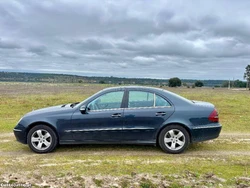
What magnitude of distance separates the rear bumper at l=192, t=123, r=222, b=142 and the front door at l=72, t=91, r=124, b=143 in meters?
1.71

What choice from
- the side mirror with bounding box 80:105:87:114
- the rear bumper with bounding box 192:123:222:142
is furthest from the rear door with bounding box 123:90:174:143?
the side mirror with bounding box 80:105:87:114

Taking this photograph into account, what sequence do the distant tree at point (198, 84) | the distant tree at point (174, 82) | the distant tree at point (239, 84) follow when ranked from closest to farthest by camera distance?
1. the distant tree at point (174, 82)
2. the distant tree at point (198, 84)
3. the distant tree at point (239, 84)

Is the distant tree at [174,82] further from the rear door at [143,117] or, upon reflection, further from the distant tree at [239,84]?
the rear door at [143,117]

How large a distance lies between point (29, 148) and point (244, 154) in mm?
5171

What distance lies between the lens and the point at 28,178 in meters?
4.52

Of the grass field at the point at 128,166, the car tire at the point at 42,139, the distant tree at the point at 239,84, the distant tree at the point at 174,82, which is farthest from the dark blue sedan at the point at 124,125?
the distant tree at the point at 239,84

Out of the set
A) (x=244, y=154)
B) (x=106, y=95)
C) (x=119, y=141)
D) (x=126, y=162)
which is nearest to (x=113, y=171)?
(x=126, y=162)

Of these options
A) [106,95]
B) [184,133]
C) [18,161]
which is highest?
[106,95]

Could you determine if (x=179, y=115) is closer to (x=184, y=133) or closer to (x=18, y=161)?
(x=184, y=133)

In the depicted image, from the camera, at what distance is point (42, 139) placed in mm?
6129

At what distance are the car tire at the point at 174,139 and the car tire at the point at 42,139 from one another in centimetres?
248

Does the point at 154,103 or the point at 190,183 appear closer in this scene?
the point at 190,183

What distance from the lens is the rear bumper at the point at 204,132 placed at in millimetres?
6082

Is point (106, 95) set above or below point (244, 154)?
above
